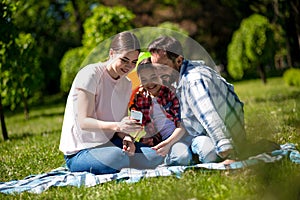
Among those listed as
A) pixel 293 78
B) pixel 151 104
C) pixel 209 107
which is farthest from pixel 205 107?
pixel 293 78

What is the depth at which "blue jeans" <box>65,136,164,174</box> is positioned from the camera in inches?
154

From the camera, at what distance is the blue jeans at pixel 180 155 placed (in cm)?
395

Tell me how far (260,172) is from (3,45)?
5.09 meters

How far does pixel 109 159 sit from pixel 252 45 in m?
11.2

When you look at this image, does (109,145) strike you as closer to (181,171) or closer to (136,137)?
(136,137)

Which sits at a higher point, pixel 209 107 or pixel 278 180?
pixel 209 107

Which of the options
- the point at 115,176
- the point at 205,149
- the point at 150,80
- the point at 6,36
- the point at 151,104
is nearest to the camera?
the point at 115,176

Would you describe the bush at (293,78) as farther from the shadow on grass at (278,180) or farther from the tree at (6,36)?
the shadow on grass at (278,180)

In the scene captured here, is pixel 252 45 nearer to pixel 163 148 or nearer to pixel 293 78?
pixel 293 78

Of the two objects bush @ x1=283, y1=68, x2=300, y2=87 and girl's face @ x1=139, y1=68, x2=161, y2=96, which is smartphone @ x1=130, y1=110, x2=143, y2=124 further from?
bush @ x1=283, y1=68, x2=300, y2=87

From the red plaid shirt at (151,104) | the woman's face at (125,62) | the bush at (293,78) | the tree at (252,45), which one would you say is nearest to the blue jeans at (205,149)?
the red plaid shirt at (151,104)

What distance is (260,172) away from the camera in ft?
10.3

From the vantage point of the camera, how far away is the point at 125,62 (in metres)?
3.97

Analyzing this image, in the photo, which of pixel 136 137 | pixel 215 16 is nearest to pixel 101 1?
pixel 215 16
